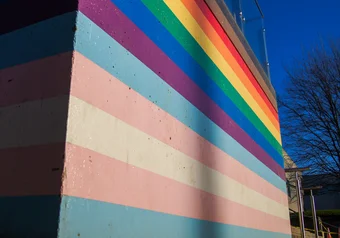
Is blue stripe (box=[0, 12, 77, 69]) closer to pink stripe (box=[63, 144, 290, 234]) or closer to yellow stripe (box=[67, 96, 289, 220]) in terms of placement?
yellow stripe (box=[67, 96, 289, 220])

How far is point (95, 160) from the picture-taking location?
1496mm

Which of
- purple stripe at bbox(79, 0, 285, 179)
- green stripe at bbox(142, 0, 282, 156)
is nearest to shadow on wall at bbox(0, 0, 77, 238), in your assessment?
purple stripe at bbox(79, 0, 285, 179)

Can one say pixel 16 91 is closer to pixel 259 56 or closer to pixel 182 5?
pixel 182 5

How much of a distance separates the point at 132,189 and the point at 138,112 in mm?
390

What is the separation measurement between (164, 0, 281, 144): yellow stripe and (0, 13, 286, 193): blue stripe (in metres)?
0.59

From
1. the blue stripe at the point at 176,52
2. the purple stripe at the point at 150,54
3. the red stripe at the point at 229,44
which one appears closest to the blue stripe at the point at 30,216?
the purple stripe at the point at 150,54

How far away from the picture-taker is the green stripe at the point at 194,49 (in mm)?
2252

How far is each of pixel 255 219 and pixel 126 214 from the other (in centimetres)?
205

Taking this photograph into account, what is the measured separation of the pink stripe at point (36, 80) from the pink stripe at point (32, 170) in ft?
0.73

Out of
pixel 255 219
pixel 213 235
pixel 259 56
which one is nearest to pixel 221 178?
pixel 213 235

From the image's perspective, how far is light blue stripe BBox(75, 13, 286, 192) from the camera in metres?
1.58

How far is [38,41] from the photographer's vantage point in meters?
1.60

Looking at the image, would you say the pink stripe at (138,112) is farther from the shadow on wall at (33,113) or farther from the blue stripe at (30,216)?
the blue stripe at (30,216)

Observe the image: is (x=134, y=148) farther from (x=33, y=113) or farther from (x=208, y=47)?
(x=208, y=47)
